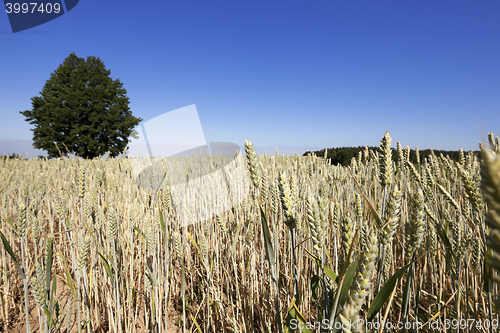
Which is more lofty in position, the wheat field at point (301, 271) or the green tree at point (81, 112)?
the green tree at point (81, 112)

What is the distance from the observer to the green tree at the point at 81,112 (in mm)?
17672

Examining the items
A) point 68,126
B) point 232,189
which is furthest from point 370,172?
point 68,126

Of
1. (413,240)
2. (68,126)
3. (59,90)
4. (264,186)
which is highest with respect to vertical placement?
(59,90)

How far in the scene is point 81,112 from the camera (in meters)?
18.7

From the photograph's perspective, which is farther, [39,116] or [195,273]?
[39,116]

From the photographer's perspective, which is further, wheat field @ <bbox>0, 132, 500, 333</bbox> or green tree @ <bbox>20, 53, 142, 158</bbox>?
green tree @ <bbox>20, 53, 142, 158</bbox>

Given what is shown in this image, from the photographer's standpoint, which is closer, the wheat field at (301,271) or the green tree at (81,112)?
the wheat field at (301,271)

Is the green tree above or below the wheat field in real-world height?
above

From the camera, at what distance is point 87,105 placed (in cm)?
1916

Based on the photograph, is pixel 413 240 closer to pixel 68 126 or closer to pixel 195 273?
pixel 195 273

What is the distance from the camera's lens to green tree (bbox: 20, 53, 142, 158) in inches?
696

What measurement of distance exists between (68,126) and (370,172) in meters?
22.2

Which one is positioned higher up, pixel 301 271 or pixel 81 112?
pixel 81 112

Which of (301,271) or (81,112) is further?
(81,112)
